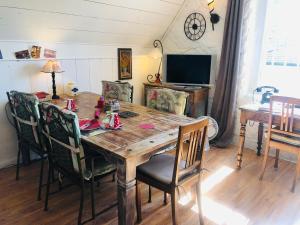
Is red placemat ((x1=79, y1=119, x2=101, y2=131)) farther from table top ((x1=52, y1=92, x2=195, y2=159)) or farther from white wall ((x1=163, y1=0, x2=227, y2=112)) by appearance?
white wall ((x1=163, y1=0, x2=227, y2=112))

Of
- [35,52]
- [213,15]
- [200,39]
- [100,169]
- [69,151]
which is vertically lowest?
[100,169]

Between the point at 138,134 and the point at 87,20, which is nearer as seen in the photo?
the point at 138,134

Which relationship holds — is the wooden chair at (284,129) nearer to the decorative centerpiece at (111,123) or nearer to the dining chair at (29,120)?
the decorative centerpiece at (111,123)

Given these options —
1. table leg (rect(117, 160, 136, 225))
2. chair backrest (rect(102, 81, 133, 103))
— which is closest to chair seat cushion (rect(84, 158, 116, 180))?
table leg (rect(117, 160, 136, 225))

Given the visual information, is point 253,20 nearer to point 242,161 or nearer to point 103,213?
point 242,161

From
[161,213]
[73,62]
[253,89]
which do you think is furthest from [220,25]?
[161,213]

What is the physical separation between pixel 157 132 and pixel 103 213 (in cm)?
84

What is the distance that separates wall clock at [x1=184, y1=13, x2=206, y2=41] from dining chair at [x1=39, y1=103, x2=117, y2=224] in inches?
101

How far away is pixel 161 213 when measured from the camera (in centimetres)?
209

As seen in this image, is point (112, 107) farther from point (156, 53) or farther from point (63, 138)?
point (156, 53)

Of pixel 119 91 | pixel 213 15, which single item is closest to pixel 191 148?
pixel 119 91

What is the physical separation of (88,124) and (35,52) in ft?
4.76

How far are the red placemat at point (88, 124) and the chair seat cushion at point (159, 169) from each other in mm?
458

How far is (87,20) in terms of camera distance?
9.86 feet
